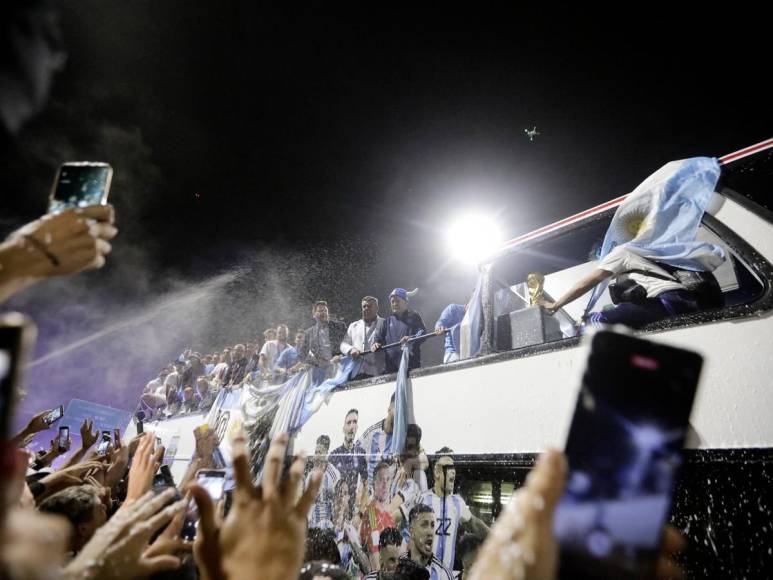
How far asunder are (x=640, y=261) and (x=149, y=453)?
498cm

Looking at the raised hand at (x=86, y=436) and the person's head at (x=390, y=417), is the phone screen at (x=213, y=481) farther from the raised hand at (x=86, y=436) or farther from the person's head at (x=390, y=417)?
the person's head at (x=390, y=417)

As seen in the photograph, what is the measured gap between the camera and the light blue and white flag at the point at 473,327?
6082 mm

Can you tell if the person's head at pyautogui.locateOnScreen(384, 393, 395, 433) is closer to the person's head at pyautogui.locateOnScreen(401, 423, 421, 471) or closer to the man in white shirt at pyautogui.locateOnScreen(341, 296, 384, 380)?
the person's head at pyautogui.locateOnScreen(401, 423, 421, 471)

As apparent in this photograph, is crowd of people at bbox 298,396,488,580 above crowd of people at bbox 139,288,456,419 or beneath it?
beneath

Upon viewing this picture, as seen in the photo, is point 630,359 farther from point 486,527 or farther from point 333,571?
point 486,527

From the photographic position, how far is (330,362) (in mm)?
8602

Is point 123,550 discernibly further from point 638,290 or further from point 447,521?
point 638,290

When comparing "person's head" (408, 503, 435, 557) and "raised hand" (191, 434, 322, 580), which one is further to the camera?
"person's head" (408, 503, 435, 557)

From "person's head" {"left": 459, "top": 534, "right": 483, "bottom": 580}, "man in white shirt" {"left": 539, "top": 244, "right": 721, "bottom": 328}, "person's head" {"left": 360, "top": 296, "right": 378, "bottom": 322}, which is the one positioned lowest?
"person's head" {"left": 459, "top": 534, "right": 483, "bottom": 580}

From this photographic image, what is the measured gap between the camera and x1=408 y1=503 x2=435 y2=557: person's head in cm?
524

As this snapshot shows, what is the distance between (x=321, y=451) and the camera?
761cm

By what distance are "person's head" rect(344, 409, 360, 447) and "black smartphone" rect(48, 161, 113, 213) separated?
6.07 metres

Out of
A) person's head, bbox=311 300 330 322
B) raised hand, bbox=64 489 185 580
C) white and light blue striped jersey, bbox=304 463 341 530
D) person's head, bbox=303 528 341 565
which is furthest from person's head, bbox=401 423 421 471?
raised hand, bbox=64 489 185 580

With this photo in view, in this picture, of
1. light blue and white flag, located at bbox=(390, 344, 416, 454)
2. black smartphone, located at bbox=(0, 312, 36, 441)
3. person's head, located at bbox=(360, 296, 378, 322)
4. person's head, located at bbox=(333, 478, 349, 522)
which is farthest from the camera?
person's head, located at bbox=(360, 296, 378, 322)
